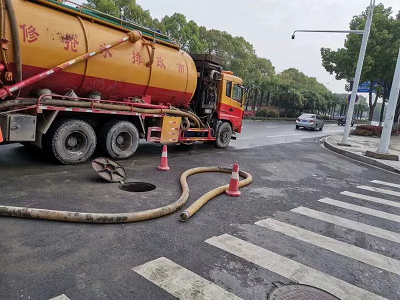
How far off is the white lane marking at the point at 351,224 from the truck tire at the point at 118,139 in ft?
15.8

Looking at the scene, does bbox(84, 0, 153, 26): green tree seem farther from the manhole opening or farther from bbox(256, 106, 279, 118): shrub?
the manhole opening

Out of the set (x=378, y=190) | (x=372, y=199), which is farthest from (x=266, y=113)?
(x=372, y=199)

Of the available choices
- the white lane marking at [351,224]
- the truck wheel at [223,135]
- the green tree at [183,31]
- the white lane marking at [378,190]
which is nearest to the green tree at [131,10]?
the green tree at [183,31]

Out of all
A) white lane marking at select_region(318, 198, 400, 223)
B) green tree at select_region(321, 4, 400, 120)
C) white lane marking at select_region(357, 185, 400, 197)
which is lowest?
white lane marking at select_region(318, 198, 400, 223)

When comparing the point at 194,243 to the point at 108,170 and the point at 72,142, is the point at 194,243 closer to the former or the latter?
the point at 108,170

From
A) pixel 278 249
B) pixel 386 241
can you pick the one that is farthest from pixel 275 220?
pixel 386 241

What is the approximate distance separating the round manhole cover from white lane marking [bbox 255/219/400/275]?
3.81 ft

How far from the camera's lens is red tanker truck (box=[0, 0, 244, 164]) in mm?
6473

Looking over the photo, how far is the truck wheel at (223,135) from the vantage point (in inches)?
492

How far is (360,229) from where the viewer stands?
514cm

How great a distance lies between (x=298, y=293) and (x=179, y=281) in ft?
3.81

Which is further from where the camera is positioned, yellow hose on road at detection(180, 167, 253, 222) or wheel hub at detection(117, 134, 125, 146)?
wheel hub at detection(117, 134, 125, 146)

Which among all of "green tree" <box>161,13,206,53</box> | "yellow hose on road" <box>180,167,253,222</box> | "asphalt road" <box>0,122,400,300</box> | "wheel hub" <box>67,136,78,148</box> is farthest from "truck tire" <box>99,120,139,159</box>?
"green tree" <box>161,13,206,53</box>

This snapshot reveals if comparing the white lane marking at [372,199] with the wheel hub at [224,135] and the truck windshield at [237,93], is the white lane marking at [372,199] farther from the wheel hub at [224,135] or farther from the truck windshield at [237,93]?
the truck windshield at [237,93]
